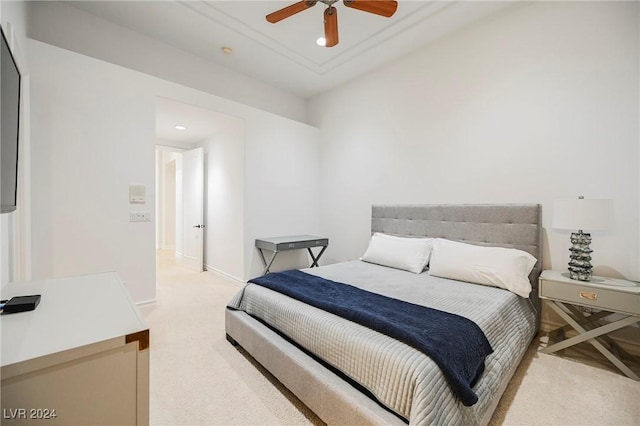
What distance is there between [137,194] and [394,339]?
9.41 ft

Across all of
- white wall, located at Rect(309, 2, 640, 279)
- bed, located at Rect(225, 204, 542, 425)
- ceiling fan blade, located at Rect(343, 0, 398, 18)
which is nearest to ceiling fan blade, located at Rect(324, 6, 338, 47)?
ceiling fan blade, located at Rect(343, 0, 398, 18)

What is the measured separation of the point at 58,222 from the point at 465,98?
4.21 metres

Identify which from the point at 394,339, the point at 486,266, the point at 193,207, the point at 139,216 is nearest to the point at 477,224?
the point at 486,266

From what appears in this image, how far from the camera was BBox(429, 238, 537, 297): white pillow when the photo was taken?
7.22 feet

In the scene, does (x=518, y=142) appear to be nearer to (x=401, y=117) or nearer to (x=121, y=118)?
(x=401, y=117)

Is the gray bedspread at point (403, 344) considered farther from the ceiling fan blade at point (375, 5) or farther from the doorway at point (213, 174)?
the ceiling fan blade at point (375, 5)

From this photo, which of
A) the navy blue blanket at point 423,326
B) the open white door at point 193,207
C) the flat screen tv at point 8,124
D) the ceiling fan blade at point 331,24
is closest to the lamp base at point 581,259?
the navy blue blanket at point 423,326

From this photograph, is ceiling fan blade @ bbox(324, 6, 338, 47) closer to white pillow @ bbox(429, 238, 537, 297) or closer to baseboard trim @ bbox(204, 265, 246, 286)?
white pillow @ bbox(429, 238, 537, 297)

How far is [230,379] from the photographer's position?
1874 mm

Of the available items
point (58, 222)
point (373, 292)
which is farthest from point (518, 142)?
point (58, 222)

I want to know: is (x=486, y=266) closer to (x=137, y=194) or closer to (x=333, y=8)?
(x=333, y=8)

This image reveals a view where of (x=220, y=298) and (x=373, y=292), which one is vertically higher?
(x=373, y=292)

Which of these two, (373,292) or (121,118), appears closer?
(373,292)

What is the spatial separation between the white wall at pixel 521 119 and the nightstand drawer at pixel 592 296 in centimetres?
51
